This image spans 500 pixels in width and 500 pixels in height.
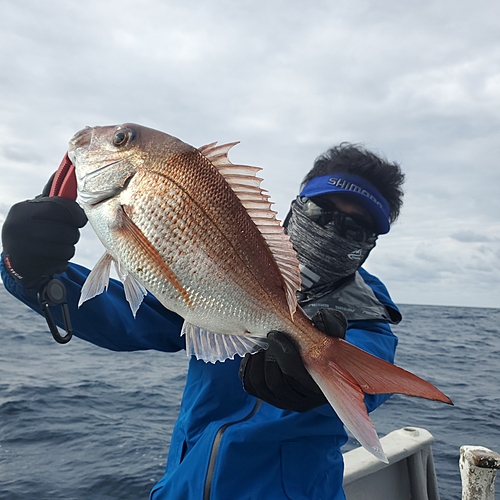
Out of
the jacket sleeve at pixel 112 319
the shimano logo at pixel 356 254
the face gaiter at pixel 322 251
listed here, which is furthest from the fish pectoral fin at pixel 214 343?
the shimano logo at pixel 356 254

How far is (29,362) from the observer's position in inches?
459

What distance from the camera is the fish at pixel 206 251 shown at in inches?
54.2

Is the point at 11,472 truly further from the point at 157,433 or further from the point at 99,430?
the point at 157,433

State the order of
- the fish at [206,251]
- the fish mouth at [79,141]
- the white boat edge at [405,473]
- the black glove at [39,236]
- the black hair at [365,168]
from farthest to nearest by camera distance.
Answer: the white boat edge at [405,473]
the black hair at [365,168]
the black glove at [39,236]
the fish mouth at [79,141]
the fish at [206,251]

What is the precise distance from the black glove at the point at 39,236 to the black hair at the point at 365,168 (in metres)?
1.57

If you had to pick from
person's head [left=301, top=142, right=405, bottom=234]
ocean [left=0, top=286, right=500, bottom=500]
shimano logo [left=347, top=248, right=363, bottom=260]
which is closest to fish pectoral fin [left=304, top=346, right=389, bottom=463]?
shimano logo [left=347, top=248, right=363, bottom=260]

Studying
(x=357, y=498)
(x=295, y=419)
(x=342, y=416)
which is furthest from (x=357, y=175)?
(x=357, y=498)

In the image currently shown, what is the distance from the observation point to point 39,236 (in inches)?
66.2

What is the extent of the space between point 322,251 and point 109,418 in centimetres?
633

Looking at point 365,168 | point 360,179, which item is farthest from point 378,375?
point 365,168

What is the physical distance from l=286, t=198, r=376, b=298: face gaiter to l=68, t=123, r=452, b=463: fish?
98 centimetres

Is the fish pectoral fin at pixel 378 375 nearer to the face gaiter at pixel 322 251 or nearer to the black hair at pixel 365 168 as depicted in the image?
the face gaiter at pixel 322 251

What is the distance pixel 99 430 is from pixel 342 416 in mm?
6430

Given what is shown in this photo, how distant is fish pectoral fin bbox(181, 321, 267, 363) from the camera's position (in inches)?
58.0
